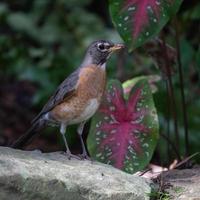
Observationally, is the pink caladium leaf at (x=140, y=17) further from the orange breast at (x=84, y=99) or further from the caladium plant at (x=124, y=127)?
the caladium plant at (x=124, y=127)

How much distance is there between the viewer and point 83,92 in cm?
552

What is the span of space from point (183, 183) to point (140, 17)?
4.33 feet

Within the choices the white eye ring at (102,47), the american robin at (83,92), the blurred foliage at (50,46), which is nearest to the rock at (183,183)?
the american robin at (83,92)

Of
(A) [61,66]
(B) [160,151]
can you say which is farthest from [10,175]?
(A) [61,66]

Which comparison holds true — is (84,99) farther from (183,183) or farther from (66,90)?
(183,183)

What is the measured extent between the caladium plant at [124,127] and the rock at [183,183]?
0.31 metres

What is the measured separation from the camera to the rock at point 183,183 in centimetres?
489

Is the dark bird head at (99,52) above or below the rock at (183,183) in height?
above

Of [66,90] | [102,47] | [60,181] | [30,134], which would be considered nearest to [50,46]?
[30,134]

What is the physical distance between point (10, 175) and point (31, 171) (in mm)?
182

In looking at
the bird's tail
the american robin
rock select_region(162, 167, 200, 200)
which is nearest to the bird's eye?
the american robin

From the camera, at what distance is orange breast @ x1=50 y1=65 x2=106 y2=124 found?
551 cm

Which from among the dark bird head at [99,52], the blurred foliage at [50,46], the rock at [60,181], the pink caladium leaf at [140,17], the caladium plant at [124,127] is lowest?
the blurred foliage at [50,46]

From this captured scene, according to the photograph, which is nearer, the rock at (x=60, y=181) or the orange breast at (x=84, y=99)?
the rock at (x=60, y=181)
